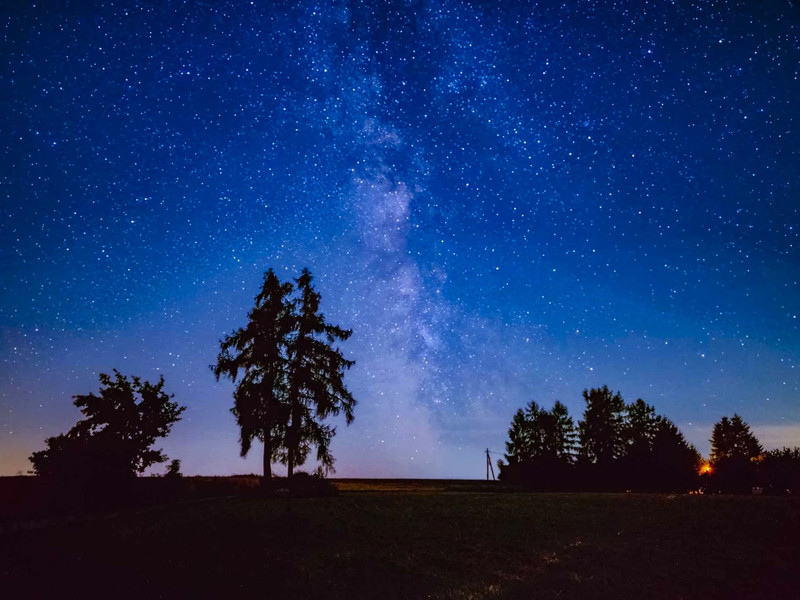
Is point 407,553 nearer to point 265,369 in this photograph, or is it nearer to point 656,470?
point 265,369

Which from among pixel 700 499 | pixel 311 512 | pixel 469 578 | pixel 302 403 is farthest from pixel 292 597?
pixel 700 499

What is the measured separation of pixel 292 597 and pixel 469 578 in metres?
4.36

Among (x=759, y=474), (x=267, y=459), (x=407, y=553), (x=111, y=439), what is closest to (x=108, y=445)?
(x=111, y=439)

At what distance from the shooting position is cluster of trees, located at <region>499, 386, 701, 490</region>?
1946 inches

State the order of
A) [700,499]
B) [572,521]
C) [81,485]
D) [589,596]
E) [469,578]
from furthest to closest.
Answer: [700,499]
[81,485]
[572,521]
[469,578]
[589,596]

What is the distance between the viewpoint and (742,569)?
1239 cm

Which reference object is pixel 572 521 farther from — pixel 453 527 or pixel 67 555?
pixel 67 555

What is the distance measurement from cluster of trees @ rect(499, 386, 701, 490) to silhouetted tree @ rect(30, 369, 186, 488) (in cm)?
3722

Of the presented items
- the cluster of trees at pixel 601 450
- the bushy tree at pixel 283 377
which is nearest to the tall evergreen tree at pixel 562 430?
the cluster of trees at pixel 601 450

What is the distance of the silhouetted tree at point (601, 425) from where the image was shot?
212 ft

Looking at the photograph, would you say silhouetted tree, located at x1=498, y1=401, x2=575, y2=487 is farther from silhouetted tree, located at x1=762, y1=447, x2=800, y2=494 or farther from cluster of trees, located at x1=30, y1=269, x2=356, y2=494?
cluster of trees, located at x1=30, y1=269, x2=356, y2=494

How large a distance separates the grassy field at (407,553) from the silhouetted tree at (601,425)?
150 feet

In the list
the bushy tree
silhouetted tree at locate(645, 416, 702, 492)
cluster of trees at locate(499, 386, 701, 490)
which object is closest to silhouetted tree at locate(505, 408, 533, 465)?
cluster of trees at locate(499, 386, 701, 490)

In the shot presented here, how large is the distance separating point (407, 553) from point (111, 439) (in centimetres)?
1671
